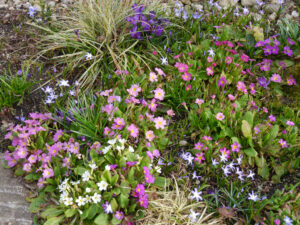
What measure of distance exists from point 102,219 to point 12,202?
2.88 feet

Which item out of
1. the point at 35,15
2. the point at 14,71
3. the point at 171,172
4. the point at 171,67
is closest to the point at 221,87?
the point at 171,67

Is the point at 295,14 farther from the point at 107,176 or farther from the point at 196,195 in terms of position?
the point at 107,176

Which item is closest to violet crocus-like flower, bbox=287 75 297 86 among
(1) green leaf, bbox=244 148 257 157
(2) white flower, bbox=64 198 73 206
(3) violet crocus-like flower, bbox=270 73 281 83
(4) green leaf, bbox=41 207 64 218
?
(3) violet crocus-like flower, bbox=270 73 281 83

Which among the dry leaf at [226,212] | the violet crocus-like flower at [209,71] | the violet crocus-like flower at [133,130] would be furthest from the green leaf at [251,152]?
the violet crocus-like flower at [133,130]

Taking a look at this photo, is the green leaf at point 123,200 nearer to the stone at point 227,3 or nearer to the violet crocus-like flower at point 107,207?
the violet crocus-like flower at point 107,207

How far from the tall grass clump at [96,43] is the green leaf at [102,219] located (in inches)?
62.8

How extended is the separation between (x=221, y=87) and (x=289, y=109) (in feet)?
2.48

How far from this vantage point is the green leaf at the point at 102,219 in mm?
2570

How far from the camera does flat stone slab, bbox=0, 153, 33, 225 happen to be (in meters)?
2.75

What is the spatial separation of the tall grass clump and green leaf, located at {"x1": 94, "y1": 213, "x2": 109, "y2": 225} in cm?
160

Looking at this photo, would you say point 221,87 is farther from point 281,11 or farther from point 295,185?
point 281,11

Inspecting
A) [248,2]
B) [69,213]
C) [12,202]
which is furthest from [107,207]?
[248,2]

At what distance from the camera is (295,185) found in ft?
9.18

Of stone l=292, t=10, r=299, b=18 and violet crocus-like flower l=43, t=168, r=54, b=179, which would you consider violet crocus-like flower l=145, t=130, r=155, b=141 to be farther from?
stone l=292, t=10, r=299, b=18
